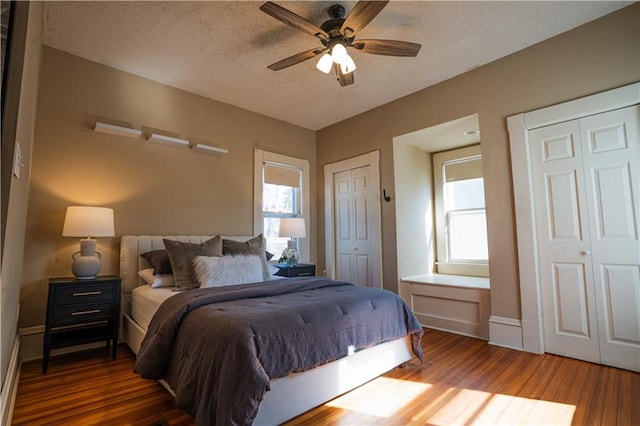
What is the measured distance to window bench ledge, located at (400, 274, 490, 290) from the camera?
344cm

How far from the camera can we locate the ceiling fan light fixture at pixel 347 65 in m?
2.47

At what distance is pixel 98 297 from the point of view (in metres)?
2.71

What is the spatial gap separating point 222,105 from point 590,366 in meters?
4.73

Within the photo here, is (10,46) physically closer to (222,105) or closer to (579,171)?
(222,105)

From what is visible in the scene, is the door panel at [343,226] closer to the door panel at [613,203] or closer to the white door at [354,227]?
the white door at [354,227]

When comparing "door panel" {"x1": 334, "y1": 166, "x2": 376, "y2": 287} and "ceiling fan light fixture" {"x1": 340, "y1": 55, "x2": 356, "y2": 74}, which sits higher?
"ceiling fan light fixture" {"x1": 340, "y1": 55, "x2": 356, "y2": 74}

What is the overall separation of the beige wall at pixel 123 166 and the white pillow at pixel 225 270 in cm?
114

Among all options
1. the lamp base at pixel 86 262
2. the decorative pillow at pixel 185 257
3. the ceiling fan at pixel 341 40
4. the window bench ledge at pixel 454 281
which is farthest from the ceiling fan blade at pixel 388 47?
the lamp base at pixel 86 262

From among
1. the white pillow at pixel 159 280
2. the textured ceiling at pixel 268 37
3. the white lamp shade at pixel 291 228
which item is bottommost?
the white pillow at pixel 159 280

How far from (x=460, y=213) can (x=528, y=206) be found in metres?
1.50

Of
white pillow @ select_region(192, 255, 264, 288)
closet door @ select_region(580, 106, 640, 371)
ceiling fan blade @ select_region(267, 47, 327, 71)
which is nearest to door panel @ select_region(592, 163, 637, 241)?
closet door @ select_region(580, 106, 640, 371)

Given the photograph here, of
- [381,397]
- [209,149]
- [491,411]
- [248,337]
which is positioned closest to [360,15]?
[248,337]

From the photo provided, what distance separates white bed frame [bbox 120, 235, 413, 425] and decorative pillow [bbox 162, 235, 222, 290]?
1.59 ft

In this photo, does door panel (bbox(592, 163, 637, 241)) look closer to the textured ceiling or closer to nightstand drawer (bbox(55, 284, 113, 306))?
the textured ceiling
